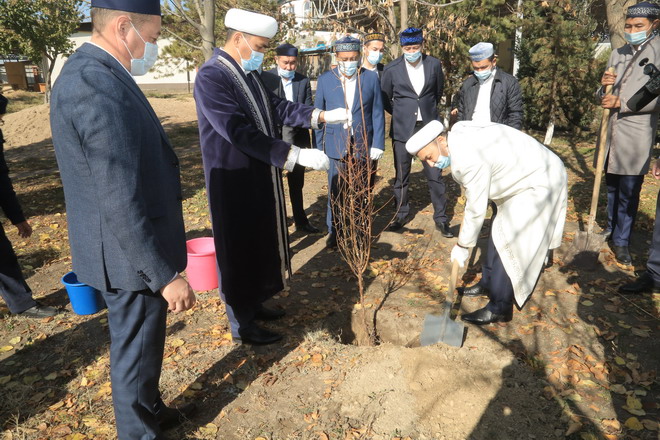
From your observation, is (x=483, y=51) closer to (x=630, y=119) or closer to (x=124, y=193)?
(x=630, y=119)

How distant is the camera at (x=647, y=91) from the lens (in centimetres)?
408

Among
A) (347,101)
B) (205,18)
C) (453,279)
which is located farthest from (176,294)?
(205,18)

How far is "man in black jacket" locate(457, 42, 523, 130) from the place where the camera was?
5.32 metres

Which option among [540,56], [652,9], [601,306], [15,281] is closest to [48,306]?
[15,281]

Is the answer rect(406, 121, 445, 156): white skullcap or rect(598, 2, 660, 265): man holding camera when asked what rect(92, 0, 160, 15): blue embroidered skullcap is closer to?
rect(406, 121, 445, 156): white skullcap

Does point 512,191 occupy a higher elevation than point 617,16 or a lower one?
lower

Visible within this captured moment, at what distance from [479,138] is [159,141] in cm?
211

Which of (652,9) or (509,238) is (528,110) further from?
(509,238)

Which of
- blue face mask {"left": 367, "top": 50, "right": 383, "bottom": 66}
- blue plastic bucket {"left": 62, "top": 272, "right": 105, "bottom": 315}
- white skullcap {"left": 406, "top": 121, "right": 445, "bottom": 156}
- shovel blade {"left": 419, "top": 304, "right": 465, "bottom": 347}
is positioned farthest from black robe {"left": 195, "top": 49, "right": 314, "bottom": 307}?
blue face mask {"left": 367, "top": 50, "right": 383, "bottom": 66}

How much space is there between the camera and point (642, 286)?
4.07m

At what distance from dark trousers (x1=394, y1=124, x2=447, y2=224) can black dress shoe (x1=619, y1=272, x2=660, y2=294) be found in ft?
6.70

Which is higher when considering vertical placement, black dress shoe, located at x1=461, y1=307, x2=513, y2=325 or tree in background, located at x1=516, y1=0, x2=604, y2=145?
tree in background, located at x1=516, y1=0, x2=604, y2=145

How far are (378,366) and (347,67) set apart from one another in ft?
10.8

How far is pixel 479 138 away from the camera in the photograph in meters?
3.15
